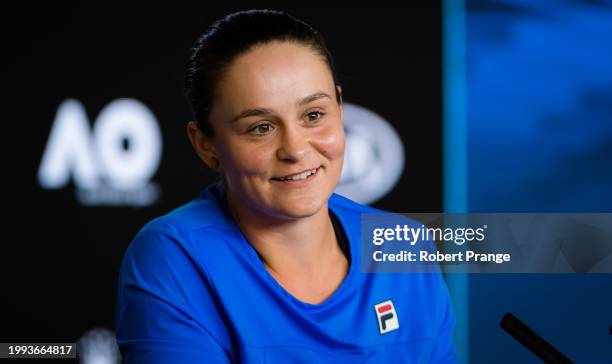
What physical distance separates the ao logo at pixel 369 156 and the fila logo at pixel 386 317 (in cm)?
78

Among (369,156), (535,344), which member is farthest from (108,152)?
(535,344)

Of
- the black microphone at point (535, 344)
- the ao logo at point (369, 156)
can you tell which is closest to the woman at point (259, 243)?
the black microphone at point (535, 344)

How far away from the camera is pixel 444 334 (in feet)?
3.72

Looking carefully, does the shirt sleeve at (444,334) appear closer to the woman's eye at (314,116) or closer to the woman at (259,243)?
the woman at (259,243)

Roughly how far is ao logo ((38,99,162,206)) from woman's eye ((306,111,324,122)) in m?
0.94

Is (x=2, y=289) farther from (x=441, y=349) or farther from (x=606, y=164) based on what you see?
(x=606, y=164)

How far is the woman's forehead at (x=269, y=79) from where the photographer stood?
99 cm

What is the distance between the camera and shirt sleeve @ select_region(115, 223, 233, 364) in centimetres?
95

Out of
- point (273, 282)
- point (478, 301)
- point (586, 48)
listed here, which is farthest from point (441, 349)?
point (586, 48)

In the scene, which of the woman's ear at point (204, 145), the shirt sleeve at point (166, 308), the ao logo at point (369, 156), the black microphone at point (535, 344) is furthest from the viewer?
the ao logo at point (369, 156)

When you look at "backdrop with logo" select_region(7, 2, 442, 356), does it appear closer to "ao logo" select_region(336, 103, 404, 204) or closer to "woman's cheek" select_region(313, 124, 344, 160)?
"ao logo" select_region(336, 103, 404, 204)

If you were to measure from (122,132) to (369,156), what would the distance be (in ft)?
1.81

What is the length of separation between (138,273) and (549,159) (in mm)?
1183

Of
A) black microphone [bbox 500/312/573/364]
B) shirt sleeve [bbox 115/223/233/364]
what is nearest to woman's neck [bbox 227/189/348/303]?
shirt sleeve [bbox 115/223/233/364]
